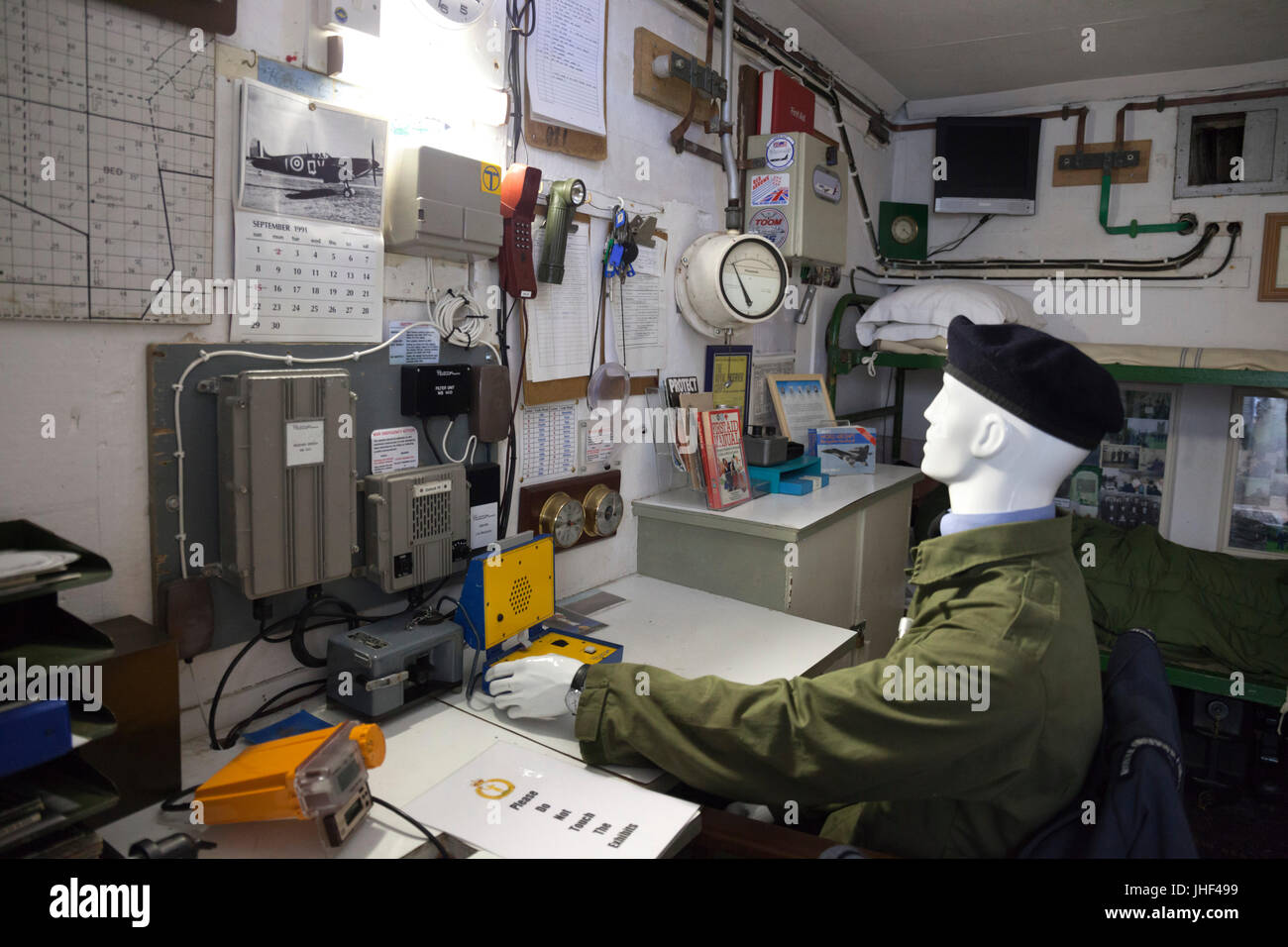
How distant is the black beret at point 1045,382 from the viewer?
1107mm

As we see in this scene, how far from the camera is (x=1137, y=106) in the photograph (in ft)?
11.1

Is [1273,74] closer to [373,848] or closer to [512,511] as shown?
[512,511]

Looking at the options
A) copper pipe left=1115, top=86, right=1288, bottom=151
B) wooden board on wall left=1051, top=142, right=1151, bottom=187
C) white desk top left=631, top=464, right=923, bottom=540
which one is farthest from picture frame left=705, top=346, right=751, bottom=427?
copper pipe left=1115, top=86, right=1288, bottom=151

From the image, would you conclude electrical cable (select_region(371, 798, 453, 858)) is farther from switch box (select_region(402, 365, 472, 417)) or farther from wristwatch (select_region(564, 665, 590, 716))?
switch box (select_region(402, 365, 472, 417))

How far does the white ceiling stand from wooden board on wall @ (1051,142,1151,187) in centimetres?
28

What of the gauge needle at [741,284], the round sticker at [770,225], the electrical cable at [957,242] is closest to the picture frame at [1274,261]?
the electrical cable at [957,242]

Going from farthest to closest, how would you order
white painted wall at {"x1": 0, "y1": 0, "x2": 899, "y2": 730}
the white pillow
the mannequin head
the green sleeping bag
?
the white pillow → the green sleeping bag → the mannequin head → white painted wall at {"x1": 0, "y1": 0, "x2": 899, "y2": 730}

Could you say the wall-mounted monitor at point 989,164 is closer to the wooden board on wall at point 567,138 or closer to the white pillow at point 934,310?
the white pillow at point 934,310

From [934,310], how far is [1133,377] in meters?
0.75

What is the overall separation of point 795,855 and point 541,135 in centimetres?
148

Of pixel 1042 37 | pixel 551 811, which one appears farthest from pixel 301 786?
pixel 1042 37

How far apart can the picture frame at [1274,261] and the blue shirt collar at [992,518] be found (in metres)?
2.87

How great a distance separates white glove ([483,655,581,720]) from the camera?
50.4 inches
